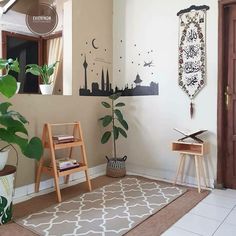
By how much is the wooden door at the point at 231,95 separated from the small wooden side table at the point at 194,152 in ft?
0.89

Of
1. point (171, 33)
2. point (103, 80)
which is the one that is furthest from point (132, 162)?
point (171, 33)

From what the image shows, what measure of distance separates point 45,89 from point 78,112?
523 mm

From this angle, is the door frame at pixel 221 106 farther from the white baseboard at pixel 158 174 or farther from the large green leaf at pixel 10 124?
the large green leaf at pixel 10 124

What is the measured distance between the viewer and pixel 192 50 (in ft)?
10.3

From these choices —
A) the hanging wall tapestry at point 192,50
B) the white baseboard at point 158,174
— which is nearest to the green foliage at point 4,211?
the white baseboard at point 158,174

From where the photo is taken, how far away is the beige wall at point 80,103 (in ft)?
9.32

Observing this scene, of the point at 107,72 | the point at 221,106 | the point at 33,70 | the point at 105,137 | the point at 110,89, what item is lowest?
the point at 105,137

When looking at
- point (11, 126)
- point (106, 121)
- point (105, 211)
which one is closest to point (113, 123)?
point (106, 121)

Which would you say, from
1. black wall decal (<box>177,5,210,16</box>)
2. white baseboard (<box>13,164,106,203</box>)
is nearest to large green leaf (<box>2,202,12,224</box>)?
white baseboard (<box>13,164,106,203</box>)

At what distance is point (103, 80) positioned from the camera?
12.3 ft

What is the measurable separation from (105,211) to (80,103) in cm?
149

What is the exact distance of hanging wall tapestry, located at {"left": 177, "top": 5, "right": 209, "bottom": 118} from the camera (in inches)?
121

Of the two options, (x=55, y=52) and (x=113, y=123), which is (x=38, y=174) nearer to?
(x=113, y=123)

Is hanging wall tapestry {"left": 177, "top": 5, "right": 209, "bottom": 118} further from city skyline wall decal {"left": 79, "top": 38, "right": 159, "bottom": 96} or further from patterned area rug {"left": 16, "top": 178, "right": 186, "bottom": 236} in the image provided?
patterned area rug {"left": 16, "top": 178, "right": 186, "bottom": 236}
